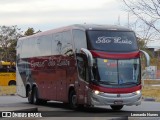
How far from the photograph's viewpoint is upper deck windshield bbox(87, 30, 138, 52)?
68.2 ft

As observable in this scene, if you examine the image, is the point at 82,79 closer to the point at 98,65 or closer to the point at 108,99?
the point at 98,65

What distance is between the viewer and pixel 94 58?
20.5 metres

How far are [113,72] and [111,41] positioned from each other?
1373mm

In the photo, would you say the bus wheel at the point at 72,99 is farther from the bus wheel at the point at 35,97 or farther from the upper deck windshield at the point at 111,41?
the bus wheel at the point at 35,97

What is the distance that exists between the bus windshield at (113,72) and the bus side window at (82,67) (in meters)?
0.46

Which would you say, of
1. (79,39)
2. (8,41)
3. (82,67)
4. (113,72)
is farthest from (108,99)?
(8,41)

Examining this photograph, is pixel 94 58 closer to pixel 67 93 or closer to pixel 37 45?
pixel 67 93

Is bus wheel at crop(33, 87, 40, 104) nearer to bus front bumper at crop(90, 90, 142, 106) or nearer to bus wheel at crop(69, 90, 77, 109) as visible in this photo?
bus wheel at crop(69, 90, 77, 109)

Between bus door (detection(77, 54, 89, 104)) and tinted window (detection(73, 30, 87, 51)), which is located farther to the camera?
tinted window (detection(73, 30, 87, 51))

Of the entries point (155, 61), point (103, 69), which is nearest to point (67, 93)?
point (103, 69)

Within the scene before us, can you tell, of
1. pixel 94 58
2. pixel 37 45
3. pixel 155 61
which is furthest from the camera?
pixel 155 61

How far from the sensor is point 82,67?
69.2ft

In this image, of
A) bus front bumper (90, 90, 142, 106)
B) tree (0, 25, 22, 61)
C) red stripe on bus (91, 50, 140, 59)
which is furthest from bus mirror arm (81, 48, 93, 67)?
tree (0, 25, 22, 61)

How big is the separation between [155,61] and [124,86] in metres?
62.7
